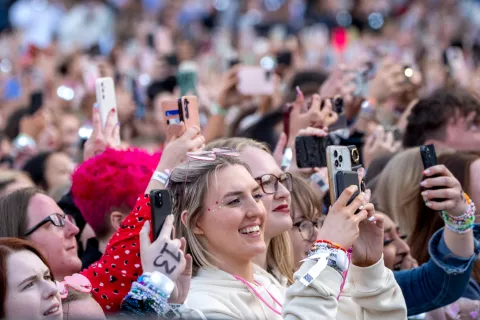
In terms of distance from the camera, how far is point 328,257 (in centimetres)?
287

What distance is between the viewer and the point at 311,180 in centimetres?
404

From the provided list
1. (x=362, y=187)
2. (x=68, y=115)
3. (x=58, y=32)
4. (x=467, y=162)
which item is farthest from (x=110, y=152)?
(x=58, y=32)

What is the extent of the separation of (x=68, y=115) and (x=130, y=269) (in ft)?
18.4

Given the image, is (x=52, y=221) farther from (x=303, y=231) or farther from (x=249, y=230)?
(x=303, y=231)

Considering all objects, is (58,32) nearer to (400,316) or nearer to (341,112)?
(341,112)

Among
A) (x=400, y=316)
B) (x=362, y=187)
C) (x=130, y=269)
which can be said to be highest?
(x=362, y=187)

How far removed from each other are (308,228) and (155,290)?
143 centimetres

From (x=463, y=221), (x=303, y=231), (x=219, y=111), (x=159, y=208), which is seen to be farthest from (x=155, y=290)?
(x=219, y=111)

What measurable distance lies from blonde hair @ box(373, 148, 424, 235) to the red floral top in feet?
5.42

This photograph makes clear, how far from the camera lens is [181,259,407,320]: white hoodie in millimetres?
2830

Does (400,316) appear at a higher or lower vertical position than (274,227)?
lower

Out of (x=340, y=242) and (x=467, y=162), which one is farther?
(x=467, y=162)

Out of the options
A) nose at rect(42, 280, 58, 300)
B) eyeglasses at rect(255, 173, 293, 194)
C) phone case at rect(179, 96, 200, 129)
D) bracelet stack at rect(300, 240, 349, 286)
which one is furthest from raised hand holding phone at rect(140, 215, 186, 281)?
phone case at rect(179, 96, 200, 129)

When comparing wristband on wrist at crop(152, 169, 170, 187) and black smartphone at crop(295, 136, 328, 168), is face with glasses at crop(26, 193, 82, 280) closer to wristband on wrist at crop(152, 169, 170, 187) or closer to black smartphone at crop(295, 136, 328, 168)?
wristband on wrist at crop(152, 169, 170, 187)
